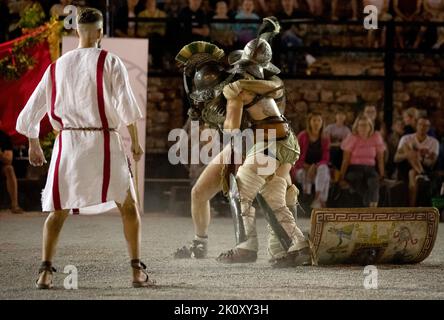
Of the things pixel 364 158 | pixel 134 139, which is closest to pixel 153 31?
pixel 364 158

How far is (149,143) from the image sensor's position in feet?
42.0

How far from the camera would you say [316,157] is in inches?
446

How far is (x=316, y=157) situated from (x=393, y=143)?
1.12 metres

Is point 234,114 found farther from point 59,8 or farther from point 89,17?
point 59,8

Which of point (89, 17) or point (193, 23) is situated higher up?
point (89, 17)

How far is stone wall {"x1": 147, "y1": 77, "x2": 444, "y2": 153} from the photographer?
41.8 feet

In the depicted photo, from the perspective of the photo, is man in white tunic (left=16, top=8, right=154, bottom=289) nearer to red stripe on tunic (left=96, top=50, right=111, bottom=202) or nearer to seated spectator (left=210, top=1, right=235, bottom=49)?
red stripe on tunic (left=96, top=50, right=111, bottom=202)

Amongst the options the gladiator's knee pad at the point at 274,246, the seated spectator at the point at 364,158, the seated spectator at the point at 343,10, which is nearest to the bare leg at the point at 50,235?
the gladiator's knee pad at the point at 274,246

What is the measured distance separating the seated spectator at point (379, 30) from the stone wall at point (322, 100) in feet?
1.87

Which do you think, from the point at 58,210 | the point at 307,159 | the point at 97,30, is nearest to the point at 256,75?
the point at 97,30

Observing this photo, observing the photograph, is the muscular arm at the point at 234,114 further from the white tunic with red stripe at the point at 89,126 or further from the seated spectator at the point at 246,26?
the seated spectator at the point at 246,26

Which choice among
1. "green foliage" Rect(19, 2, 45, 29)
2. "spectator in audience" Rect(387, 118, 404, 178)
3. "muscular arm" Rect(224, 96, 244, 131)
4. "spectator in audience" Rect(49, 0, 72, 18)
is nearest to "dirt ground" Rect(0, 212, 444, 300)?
"muscular arm" Rect(224, 96, 244, 131)

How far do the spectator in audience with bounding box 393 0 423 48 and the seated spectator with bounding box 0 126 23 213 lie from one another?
5.54m
